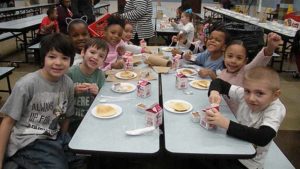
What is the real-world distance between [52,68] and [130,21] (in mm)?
2547

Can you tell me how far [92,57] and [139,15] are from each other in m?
2.11

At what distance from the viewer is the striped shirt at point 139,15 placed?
13.0ft

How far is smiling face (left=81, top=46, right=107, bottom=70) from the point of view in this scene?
2.15 meters

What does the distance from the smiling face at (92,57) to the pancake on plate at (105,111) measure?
21.5 inches

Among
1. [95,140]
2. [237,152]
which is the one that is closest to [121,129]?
[95,140]

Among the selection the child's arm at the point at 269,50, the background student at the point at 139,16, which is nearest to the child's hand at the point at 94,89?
the child's arm at the point at 269,50

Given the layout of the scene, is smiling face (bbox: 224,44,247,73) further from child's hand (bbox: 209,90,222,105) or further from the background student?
the background student

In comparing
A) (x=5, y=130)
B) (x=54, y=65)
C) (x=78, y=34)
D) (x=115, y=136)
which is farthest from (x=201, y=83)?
(x=5, y=130)

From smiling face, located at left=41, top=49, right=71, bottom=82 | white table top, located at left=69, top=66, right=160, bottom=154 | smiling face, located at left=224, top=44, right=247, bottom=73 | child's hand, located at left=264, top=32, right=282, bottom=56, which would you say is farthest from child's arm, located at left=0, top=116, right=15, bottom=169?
child's hand, located at left=264, top=32, right=282, bottom=56

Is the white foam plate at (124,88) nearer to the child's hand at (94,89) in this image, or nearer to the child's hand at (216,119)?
the child's hand at (94,89)

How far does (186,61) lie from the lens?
3105 millimetres

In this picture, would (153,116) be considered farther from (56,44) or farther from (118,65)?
(118,65)

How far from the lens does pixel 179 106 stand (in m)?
1.76

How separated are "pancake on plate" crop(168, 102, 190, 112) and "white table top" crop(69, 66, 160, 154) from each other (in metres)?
0.23
